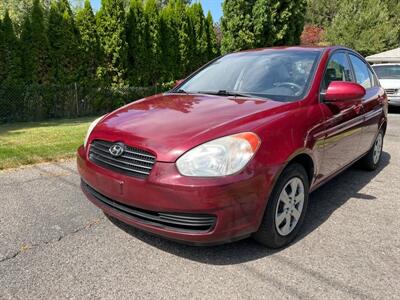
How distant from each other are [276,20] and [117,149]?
14552mm

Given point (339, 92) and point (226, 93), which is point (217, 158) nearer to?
point (226, 93)

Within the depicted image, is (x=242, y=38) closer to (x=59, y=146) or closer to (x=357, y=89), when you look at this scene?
(x=59, y=146)

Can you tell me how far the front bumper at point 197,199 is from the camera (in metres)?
2.55

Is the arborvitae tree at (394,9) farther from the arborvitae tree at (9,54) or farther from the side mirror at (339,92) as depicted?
the side mirror at (339,92)

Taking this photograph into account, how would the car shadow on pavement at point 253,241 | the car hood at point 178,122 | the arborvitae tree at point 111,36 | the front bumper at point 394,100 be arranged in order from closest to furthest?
the car hood at point 178,122, the car shadow on pavement at point 253,241, the front bumper at point 394,100, the arborvitae tree at point 111,36

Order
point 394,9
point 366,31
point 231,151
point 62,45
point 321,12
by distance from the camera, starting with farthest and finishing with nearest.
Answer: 1. point 321,12
2. point 394,9
3. point 366,31
4. point 62,45
5. point 231,151

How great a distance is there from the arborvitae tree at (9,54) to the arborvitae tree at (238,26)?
27.6 feet

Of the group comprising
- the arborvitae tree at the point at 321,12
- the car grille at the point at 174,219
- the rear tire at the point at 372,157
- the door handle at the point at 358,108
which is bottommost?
the rear tire at the point at 372,157

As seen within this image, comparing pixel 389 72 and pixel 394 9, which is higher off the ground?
pixel 394 9

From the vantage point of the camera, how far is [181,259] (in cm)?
294

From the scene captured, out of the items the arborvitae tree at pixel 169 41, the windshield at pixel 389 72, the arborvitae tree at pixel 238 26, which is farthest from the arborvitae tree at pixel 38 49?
the windshield at pixel 389 72

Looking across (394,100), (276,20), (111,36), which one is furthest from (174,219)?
(276,20)

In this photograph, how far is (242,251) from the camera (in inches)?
121

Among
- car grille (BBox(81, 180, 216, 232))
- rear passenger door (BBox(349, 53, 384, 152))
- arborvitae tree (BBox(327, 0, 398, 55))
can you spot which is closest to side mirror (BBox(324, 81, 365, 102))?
rear passenger door (BBox(349, 53, 384, 152))
